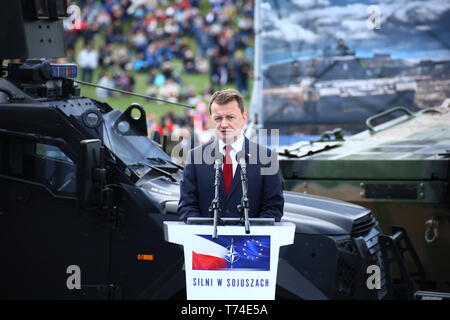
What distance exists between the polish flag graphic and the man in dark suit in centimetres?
47

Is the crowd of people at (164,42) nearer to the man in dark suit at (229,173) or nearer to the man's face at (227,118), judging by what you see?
the man in dark suit at (229,173)

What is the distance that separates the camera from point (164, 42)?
3500 centimetres

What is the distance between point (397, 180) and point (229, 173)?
4.62m

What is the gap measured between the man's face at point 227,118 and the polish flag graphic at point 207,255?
27.2 inches

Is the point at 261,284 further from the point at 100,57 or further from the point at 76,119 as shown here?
the point at 100,57

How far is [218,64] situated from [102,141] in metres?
24.7

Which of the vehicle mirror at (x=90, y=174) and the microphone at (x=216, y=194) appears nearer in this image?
the microphone at (x=216, y=194)

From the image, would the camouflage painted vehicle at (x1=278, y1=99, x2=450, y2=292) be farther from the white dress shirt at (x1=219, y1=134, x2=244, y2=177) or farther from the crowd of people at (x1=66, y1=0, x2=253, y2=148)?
the crowd of people at (x1=66, y1=0, x2=253, y2=148)

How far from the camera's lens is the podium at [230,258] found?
503 centimetres

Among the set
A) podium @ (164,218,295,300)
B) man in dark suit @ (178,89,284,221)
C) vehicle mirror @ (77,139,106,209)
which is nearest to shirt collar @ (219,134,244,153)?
man in dark suit @ (178,89,284,221)

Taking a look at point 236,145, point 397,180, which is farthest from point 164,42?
point 236,145

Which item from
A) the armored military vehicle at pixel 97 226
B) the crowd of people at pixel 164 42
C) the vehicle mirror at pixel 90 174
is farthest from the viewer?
the crowd of people at pixel 164 42

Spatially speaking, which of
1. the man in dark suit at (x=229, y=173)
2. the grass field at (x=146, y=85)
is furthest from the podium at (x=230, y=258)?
the grass field at (x=146, y=85)

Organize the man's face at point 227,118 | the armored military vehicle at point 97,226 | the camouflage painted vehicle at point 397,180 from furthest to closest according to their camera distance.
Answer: the camouflage painted vehicle at point 397,180, the armored military vehicle at point 97,226, the man's face at point 227,118
